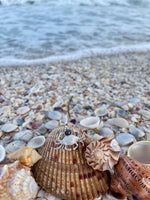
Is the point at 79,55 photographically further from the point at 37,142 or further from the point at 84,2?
the point at 84,2

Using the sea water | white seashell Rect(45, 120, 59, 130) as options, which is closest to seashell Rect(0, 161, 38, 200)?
white seashell Rect(45, 120, 59, 130)

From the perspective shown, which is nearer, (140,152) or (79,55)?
(140,152)

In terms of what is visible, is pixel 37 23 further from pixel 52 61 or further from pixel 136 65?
pixel 136 65

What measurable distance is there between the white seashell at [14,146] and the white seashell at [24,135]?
83 mm

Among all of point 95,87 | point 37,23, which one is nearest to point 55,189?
point 95,87

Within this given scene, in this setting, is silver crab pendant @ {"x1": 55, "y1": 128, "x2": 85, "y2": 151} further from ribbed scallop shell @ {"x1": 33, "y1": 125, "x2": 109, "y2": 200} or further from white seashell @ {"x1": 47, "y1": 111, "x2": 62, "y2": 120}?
white seashell @ {"x1": 47, "y1": 111, "x2": 62, "y2": 120}

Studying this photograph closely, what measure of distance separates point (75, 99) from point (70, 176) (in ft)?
5.94

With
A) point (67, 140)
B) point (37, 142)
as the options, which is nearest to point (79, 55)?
point (37, 142)

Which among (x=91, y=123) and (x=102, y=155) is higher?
(x=102, y=155)

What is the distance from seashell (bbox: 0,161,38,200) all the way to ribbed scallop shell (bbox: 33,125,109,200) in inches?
5.5

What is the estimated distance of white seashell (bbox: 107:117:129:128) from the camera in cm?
240

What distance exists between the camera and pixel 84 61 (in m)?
5.56

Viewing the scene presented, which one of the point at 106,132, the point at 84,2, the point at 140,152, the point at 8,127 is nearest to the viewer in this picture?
the point at 140,152

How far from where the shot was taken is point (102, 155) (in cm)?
142
